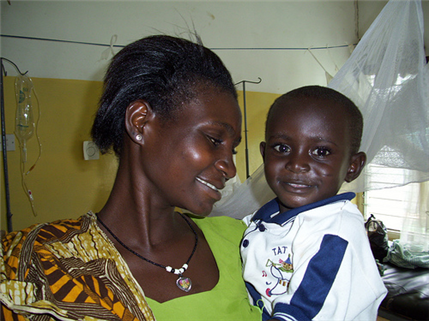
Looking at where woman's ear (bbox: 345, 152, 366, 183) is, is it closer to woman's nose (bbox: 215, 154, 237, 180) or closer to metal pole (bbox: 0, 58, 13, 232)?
woman's nose (bbox: 215, 154, 237, 180)

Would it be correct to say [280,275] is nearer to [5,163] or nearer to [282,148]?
[282,148]

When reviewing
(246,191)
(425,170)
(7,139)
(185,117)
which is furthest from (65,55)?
(425,170)

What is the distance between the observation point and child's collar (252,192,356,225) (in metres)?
0.97

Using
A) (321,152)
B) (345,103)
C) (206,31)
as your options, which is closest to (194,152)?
(321,152)

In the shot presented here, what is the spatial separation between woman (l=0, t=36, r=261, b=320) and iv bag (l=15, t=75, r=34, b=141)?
206cm

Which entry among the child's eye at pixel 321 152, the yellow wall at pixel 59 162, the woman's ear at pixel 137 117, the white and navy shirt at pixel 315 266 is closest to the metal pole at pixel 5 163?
the yellow wall at pixel 59 162

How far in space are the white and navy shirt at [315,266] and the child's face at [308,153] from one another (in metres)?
0.07

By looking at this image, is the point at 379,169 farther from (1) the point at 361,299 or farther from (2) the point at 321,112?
(1) the point at 361,299

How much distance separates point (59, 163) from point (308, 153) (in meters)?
2.40

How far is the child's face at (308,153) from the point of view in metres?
1.03

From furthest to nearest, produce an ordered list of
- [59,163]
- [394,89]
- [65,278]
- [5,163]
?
1. [59,163]
2. [5,163]
3. [394,89]
4. [65,278]

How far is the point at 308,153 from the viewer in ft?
3.44

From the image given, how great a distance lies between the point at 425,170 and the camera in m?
1.72

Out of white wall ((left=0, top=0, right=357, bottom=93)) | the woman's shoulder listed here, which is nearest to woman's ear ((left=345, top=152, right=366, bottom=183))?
the woman's shoulder
